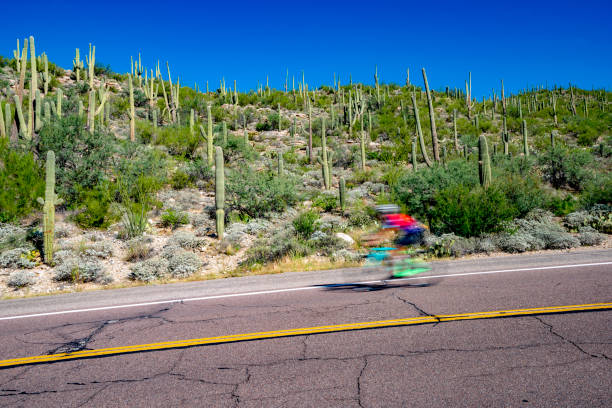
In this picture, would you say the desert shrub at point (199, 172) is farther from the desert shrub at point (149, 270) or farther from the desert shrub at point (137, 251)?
the desert shrub at point (149, 270)

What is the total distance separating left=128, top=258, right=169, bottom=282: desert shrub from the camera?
1070 centimetres

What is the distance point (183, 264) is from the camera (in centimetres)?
1132

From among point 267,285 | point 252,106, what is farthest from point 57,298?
point 252,106

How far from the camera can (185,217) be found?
1616 centimetres

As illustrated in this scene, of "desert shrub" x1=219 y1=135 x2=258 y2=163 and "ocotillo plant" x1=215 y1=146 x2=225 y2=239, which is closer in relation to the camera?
"ocotillo plant" x1=215 y1=146 x2=225 y2=239

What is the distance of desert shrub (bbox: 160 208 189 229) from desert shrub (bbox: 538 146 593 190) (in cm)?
2069

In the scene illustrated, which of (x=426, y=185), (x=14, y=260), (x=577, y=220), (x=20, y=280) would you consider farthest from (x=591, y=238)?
(x=14, y=260)

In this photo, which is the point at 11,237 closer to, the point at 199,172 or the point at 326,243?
the point at 326,243

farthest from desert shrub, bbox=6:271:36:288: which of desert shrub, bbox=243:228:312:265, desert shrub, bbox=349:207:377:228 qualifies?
desert shrub, bbox=349:207:377:228

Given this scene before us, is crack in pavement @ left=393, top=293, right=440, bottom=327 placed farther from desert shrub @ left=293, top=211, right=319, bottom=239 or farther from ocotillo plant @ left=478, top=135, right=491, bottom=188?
ocotillo plant @ left=478, top=135, right=491, bottom=188

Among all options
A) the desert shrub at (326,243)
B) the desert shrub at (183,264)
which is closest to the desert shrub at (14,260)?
the desert shrub at (183,264)

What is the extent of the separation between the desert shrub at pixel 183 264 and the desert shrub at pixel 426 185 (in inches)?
339

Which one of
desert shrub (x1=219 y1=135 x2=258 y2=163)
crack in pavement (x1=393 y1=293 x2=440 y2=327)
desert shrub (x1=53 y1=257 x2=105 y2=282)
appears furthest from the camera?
desert shrub (x1=219 y1=135 x2=258 y2=163)

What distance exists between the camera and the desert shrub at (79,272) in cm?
1081
